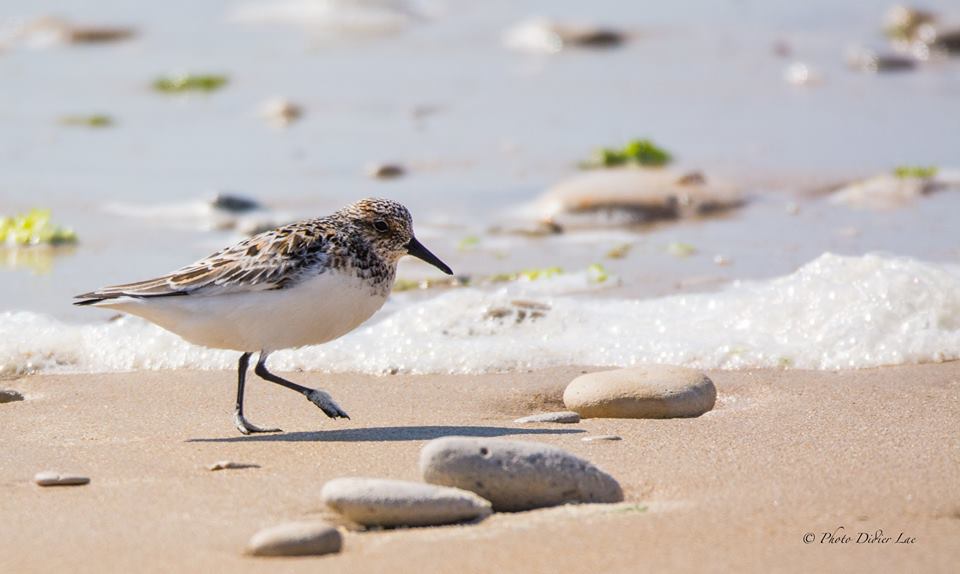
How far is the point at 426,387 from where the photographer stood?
7.25 metres

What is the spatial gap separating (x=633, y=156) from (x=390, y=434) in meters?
7.49

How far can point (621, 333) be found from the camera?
8.20m

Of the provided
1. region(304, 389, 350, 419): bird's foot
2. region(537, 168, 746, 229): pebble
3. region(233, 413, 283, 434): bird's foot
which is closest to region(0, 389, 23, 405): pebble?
region(233, 413, 283, 434): bird's foot

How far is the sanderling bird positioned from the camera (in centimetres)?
633

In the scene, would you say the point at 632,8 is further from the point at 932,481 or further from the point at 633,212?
the point at 932,481

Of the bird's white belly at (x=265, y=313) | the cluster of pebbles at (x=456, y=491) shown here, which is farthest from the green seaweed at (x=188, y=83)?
the cluster of pebbles at (x=456, y=491)

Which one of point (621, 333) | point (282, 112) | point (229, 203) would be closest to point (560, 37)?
point (282, 112)

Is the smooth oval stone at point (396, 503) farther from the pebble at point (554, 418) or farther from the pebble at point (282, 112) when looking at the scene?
the pebble at point (282, 112)

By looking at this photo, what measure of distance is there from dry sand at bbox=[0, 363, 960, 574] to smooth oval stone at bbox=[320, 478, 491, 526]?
8cm

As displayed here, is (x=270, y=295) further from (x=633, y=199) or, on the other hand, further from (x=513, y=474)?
(x=633, y=199)

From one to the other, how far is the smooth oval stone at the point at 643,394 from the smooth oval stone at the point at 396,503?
1.76 metres

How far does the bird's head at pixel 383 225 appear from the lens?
671cm

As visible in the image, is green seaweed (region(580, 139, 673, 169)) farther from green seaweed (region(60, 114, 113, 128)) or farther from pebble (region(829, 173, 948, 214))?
green seaweed (region(60, 114, 113, 128))

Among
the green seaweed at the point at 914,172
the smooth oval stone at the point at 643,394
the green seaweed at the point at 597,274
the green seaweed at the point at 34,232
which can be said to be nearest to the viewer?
the smooth oval stone at the point at 643,394
